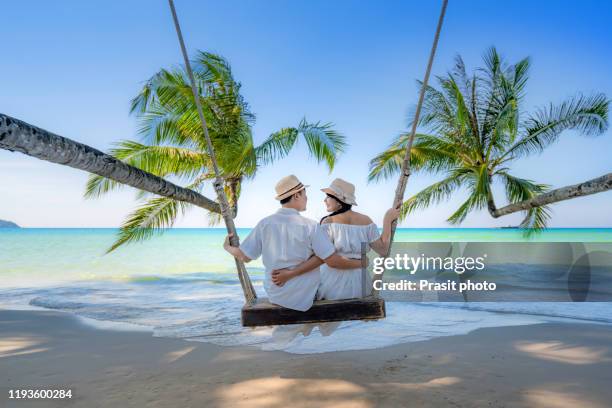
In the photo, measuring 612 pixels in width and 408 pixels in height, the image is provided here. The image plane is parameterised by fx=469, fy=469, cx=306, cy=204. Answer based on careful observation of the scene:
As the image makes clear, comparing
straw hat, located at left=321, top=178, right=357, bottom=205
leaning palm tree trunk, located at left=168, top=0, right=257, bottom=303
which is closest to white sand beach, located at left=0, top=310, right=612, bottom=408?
leaning palm tree trunk, located at left=168, top=0, right=257, bottom=303

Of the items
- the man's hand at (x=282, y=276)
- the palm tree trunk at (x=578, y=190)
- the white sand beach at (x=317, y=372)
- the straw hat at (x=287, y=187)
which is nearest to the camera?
the straw hat at (x=287, y=187)

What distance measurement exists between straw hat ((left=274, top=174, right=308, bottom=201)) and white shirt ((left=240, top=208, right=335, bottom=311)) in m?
0.09

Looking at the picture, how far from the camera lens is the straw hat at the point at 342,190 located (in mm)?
2967

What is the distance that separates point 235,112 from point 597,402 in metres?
6.60

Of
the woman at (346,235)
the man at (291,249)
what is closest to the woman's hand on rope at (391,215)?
the woman at (346,235)

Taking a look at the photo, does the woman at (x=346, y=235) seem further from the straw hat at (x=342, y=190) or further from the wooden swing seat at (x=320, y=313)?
→ the wooden swing seat at (x=320, y=313)

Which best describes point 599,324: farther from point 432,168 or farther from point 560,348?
point 432,168

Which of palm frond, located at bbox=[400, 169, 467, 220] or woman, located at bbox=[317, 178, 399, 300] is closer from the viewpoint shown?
woman, located at bbox=[317, 178, 399, 300]

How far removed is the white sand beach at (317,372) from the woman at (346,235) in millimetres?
1170

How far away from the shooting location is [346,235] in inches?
117

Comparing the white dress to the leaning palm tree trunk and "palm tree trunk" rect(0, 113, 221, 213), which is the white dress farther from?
"palm tree trunk" rect(0, 113, 221, 213)

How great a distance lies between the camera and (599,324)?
7.15 meters

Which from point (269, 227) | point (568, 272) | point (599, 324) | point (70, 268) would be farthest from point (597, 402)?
point (70, 268)

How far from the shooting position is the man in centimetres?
276
